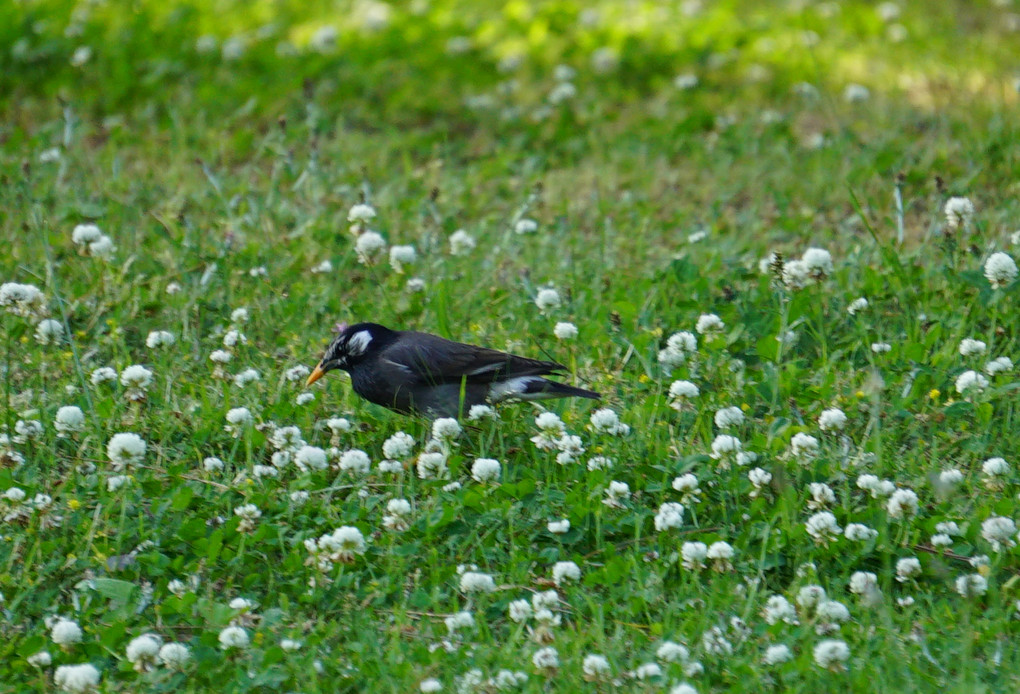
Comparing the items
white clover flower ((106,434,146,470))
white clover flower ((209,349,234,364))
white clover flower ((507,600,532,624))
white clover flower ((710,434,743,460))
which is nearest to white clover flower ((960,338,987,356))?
white clover flower ((710,434,743,460))

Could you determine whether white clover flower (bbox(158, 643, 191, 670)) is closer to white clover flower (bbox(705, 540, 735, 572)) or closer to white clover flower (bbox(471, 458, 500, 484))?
white clover flower (bbox(471, 458, 500, 484))

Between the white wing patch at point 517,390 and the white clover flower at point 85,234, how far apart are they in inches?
97.5

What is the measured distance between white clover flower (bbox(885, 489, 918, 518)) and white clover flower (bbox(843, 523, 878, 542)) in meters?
0.13

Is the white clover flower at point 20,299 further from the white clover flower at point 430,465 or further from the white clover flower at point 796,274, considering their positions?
the white clover flower at point 796,274

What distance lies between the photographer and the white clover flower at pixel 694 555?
13.7ft

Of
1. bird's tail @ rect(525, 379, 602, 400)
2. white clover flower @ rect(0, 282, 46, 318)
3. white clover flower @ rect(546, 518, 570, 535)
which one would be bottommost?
white clover flower @ rect(546, 518, 570, 535)

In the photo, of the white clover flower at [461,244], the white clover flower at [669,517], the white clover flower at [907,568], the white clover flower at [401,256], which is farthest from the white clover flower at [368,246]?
the white clover flower at [907,568]

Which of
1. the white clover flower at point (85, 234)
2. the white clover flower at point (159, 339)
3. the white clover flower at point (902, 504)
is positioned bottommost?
the white clover flower at point (902, 504)

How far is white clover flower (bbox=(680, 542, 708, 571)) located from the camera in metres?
4.16

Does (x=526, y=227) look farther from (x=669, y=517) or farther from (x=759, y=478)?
(x=669, y=517)

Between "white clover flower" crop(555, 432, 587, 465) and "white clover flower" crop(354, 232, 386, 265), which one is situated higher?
"white clover flower" crop(354, 232, 386, 265)

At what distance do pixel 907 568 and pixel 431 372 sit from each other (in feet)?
6.90

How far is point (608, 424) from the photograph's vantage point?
4.91 m

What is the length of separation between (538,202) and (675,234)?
2.93ft
